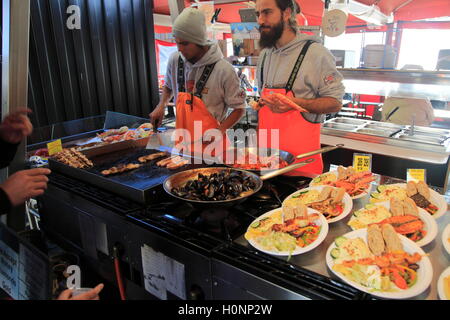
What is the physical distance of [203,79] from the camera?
9.73ft

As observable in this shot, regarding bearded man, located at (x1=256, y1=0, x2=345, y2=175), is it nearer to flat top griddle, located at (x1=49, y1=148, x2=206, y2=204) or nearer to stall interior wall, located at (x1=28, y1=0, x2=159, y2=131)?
flat top griddle, located at (x1=49, y1=148, x2=206, y2=204)

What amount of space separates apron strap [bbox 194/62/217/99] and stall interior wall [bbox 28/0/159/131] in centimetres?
159

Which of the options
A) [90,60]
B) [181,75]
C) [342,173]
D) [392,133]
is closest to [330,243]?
[342,173]

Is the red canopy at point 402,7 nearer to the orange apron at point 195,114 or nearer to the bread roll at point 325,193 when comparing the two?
the orange apron at point 195,114

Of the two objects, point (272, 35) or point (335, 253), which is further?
point (272, 35)

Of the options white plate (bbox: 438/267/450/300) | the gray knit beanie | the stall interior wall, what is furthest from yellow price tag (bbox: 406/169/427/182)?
the stall interior wall

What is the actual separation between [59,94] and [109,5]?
1.24 meters

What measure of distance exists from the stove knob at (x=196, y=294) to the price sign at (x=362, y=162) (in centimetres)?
118

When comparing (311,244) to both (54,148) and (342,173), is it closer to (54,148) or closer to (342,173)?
(342,173)

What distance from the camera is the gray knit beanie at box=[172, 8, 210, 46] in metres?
2.70

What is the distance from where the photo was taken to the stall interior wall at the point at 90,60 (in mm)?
3387

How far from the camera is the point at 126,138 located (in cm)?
283

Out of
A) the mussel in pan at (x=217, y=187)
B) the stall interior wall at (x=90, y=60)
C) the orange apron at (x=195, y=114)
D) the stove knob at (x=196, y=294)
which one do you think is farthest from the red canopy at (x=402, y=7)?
the stove knob at (x=196, y=294)

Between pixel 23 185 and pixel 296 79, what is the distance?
6.29 feet
